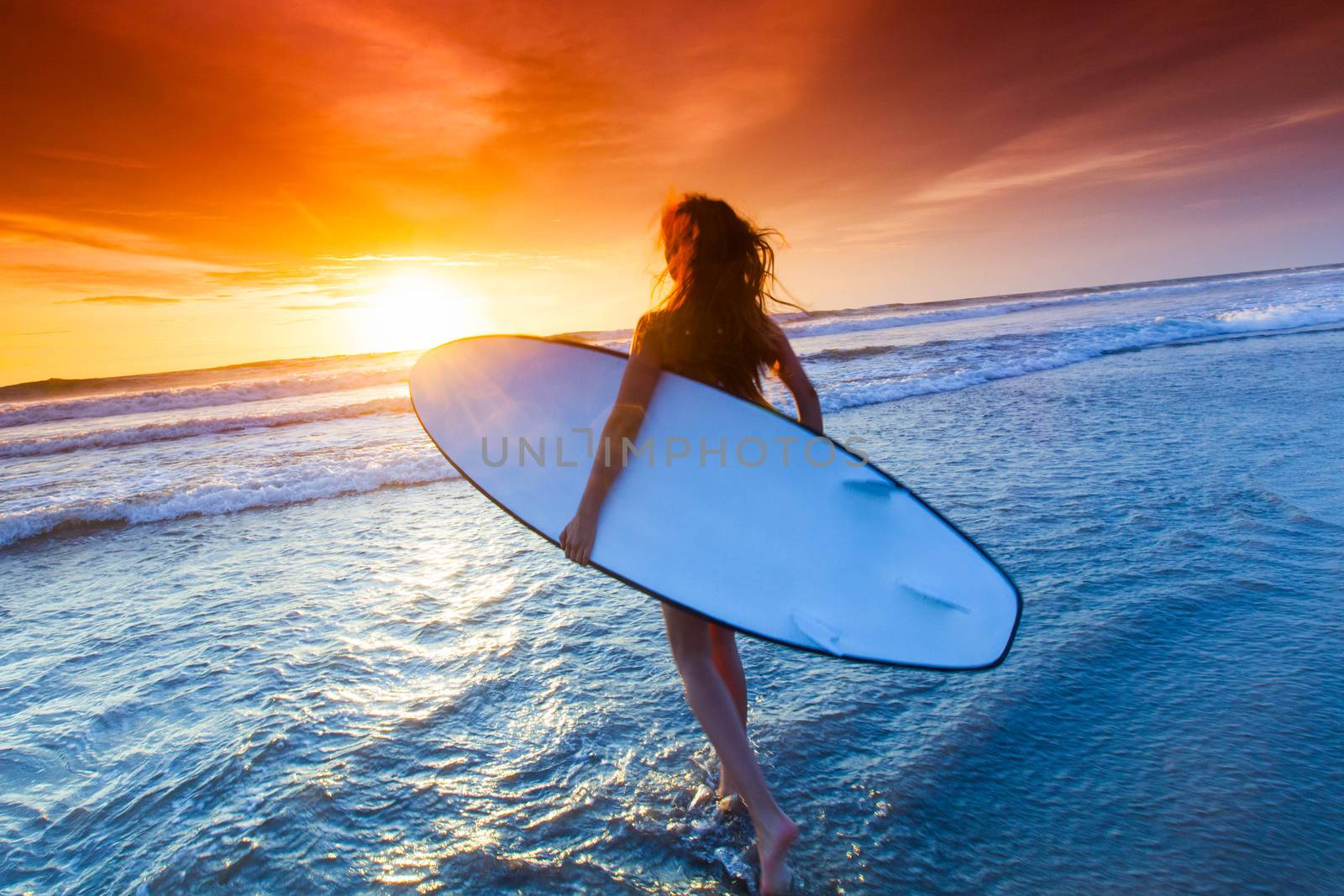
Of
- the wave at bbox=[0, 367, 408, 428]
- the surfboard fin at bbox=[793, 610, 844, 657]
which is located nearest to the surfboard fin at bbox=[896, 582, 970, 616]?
the surfboard fin at bbox=[793, 610, 844, 657]

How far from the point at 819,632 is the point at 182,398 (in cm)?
1809

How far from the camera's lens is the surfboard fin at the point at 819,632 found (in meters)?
1.78

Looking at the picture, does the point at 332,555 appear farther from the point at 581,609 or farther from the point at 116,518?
the point at 116,518

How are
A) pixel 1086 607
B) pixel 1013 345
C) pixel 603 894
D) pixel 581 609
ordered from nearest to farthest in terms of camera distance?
pixel 603 894 → pixel 1086 607 → pixel 581 609 → pixel 1013 345

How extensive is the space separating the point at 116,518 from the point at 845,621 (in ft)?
20.0

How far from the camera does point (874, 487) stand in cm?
203

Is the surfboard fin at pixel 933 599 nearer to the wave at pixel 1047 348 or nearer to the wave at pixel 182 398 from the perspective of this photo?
the wave at pixel 1047 348

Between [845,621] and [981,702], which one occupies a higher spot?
[845,621]

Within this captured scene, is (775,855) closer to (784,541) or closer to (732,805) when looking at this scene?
(732,805)

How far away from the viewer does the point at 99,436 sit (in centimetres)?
1089

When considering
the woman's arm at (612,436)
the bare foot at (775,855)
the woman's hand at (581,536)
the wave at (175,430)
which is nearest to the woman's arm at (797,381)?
the woman's arm at (612,436)

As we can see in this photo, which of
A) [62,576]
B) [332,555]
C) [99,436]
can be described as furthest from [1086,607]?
[99,436]

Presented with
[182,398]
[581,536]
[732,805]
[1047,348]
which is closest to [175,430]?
[182,398]

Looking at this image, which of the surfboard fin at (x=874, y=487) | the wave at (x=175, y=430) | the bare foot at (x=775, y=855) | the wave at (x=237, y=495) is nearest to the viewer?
the bare foot at (x=775, y=855)
